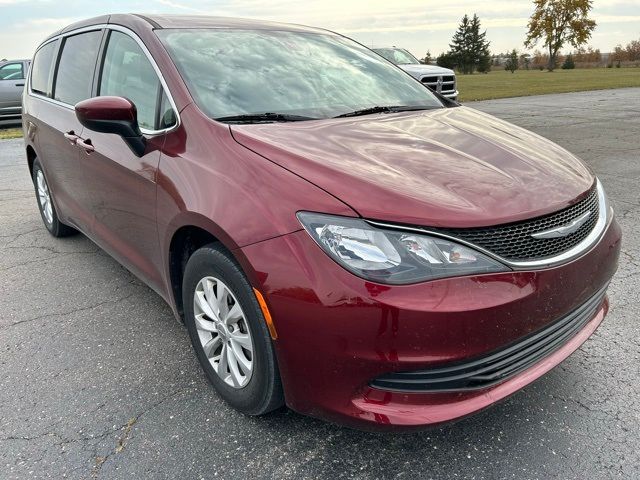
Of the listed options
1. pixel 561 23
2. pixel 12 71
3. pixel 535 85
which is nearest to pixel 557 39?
pixel 561 23

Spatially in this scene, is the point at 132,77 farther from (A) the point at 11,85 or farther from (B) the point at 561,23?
(B) the point at 561,23

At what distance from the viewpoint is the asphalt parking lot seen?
2.06 metres

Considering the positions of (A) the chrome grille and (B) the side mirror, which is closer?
(A) the chrome grille

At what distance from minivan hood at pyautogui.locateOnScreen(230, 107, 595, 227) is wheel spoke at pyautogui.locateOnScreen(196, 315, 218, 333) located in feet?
2.61

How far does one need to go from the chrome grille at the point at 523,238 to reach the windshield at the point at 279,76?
45.0 inches

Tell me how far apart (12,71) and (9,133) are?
76.4 inches

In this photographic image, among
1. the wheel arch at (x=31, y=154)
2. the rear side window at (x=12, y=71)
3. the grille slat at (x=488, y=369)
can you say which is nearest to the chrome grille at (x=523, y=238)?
the grille slat at (x=488, y=369)

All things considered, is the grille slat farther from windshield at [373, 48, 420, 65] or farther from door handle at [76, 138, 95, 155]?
windshield at [373, 48, 420, 65]

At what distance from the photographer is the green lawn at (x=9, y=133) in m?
12.5

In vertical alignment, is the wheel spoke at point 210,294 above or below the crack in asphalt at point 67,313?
above

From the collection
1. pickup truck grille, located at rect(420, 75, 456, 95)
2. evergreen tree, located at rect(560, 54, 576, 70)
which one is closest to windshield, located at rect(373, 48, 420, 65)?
pickup truck grille, located at rect(420, 75, 456, 95)

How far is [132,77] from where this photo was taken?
2.96m

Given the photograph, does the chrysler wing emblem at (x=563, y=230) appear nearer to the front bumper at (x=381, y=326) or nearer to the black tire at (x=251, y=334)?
the front bumper at (x=381, y=326)

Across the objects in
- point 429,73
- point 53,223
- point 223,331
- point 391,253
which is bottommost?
point 53,223
